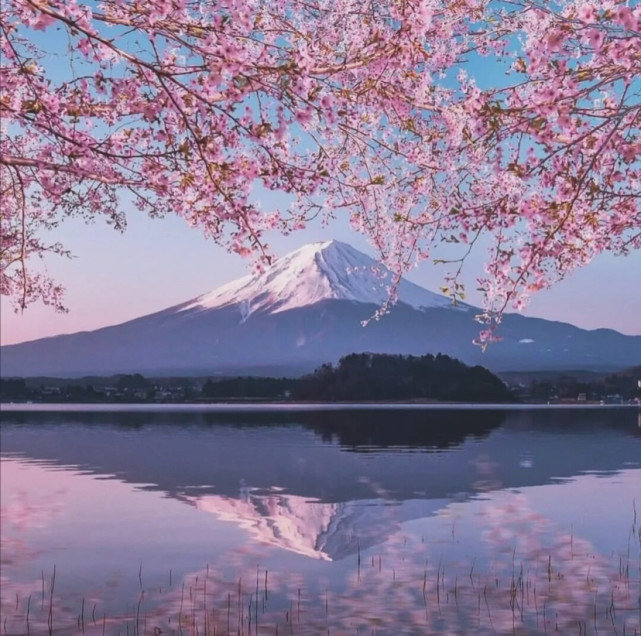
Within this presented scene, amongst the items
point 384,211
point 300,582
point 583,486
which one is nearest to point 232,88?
point 384,211

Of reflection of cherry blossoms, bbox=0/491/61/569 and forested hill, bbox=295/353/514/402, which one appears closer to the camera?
reflection of cherry blossoms, bbox=0/491/61/569

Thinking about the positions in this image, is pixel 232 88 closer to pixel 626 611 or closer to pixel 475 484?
pixel 626 611

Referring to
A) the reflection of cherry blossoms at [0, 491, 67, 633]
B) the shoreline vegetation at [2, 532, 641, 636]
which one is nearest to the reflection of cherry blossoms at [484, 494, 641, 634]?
the shoreline vegetation at [2, 532, 641, 636]

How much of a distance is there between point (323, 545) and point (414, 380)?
111109 millimetres

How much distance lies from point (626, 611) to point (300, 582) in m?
4.65

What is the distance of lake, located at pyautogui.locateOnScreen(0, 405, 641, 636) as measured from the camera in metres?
11.5

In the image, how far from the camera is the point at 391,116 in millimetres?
10648

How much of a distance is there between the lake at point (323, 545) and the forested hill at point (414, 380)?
88029 mm

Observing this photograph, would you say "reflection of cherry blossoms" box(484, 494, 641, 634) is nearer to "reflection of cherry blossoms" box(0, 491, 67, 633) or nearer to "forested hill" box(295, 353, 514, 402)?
"reflection of cherry blossoms" box(0, 491, 67, 633)

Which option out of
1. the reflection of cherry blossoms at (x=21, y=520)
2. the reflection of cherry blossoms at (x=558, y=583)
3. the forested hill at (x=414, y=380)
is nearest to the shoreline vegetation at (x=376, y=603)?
the reflection of cherry blossoms at (x=558, y=583)

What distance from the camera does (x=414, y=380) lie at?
421 ft

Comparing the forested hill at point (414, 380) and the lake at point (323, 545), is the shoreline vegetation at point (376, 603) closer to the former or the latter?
the lake at point (323, 545)

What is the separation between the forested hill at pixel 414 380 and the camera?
128750mm

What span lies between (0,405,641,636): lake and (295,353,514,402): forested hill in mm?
88029
